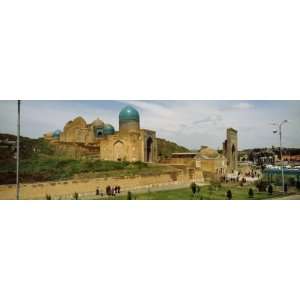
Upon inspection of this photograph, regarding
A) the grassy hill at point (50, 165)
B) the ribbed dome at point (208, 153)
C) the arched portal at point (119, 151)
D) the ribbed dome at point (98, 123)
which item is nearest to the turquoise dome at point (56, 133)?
the grassy hill at point (50, 165)

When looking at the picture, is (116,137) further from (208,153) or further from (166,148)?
(208,153)

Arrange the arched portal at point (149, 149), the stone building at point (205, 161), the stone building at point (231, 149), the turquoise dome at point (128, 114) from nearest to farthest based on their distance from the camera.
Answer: the turquoise dome at point (128, 114), the stone building at point (231, 149), the arched portal at point (149, 149), the stone building at point (205, 161)

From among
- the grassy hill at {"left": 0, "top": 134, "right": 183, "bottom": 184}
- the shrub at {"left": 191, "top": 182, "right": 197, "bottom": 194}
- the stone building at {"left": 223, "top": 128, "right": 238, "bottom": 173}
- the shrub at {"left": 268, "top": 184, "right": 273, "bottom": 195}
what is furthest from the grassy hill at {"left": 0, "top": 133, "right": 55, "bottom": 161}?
the shrub at {"left": 268, "top": 184, "right": 273, "bottom": 195}

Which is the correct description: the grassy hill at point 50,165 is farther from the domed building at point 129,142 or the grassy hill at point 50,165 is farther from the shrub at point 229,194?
the shrub at point 229,194

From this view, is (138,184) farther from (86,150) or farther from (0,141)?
(0,141)

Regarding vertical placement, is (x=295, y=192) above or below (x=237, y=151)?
below

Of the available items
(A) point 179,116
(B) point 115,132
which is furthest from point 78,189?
(A) point 179,116

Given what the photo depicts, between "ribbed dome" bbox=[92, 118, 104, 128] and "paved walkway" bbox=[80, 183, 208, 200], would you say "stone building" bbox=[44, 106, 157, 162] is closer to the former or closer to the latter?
"ribbed dome" bbox=[92, 118, 104, 128]
